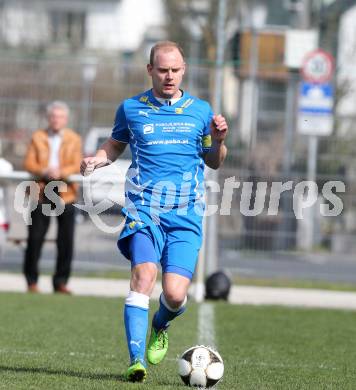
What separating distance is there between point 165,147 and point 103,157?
413 millimetres

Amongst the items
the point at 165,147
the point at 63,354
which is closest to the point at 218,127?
the point at 165,147

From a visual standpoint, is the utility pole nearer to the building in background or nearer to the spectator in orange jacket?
the spectator in orange jacket

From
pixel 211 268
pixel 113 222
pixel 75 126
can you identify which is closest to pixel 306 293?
pixel 211 268

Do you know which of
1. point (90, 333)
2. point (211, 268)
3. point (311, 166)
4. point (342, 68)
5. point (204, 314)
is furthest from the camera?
point (342, 68)

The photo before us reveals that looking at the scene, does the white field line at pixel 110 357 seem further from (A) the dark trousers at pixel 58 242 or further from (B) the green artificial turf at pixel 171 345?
(A) the dark trousers at pixel 58 242

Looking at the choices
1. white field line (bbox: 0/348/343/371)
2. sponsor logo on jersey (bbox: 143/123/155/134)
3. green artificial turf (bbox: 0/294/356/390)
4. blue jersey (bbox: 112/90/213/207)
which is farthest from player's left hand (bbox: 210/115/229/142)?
white field line (bbox: 0/348/343/371)

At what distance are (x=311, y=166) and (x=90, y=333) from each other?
7361 mm

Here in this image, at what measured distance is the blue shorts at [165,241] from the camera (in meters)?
7.31

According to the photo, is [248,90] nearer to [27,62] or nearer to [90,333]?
[27,62]

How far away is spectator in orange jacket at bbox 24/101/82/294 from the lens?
547 inches

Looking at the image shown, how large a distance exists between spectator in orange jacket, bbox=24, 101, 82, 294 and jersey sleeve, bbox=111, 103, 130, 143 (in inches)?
243

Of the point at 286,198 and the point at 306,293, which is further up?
the point at 286,198

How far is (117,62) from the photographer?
672 inches

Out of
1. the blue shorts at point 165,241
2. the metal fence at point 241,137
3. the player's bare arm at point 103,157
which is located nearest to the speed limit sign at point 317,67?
the metal fence at point 241,137
